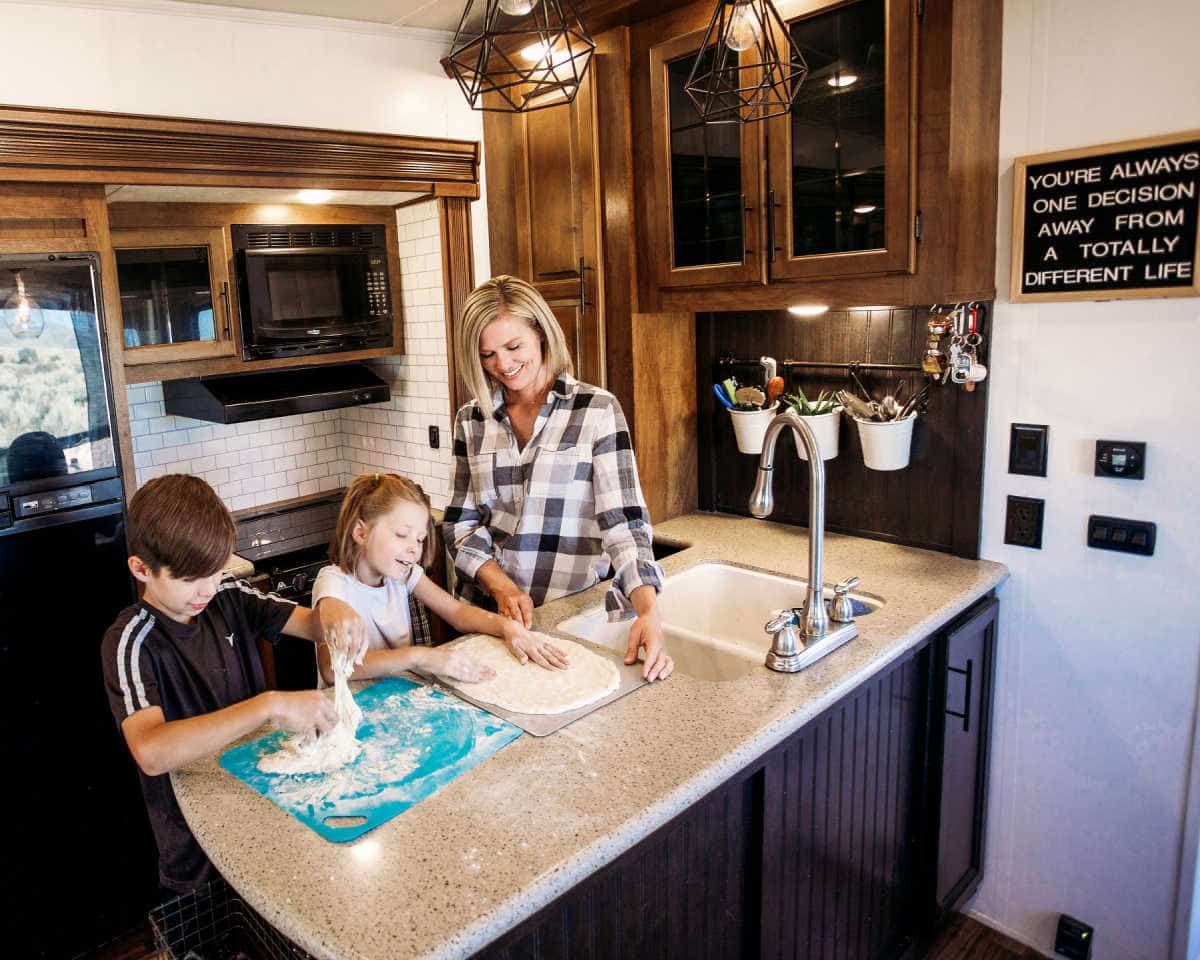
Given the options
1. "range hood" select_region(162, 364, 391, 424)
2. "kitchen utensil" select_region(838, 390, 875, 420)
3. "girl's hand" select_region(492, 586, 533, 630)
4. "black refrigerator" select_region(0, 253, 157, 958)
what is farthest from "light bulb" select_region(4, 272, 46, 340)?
"kitchen utensil" select_region(838, 390, 875, 420)

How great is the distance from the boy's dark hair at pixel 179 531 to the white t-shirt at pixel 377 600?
0.87 ft

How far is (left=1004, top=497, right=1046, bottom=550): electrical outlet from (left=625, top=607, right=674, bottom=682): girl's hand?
100 cm

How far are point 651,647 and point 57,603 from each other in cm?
151

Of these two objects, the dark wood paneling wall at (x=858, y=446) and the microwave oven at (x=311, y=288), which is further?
the microwave oven at (x=311, y=288)

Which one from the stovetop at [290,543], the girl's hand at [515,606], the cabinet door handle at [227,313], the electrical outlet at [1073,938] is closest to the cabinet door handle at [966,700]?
the electrical outlet at [1073,938]

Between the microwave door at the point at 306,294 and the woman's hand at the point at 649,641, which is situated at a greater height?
the microwave door at the point at 306,294

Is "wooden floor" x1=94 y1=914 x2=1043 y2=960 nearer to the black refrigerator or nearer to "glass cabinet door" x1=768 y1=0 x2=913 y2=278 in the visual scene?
the black refrigerator

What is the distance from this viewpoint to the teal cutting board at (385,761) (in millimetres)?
1225

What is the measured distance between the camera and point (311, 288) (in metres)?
3.15

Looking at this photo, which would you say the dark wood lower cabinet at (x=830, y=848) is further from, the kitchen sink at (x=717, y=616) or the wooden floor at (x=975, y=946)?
the kitchen sink at (x=717, y=616)

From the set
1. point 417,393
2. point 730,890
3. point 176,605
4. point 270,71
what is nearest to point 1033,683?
Answer: point 730,890

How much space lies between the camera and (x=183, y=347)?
2895 millimetres

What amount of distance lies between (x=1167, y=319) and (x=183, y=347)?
2718 millimetres

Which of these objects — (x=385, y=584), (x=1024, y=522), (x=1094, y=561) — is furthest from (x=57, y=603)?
(x=1094, y=561)
